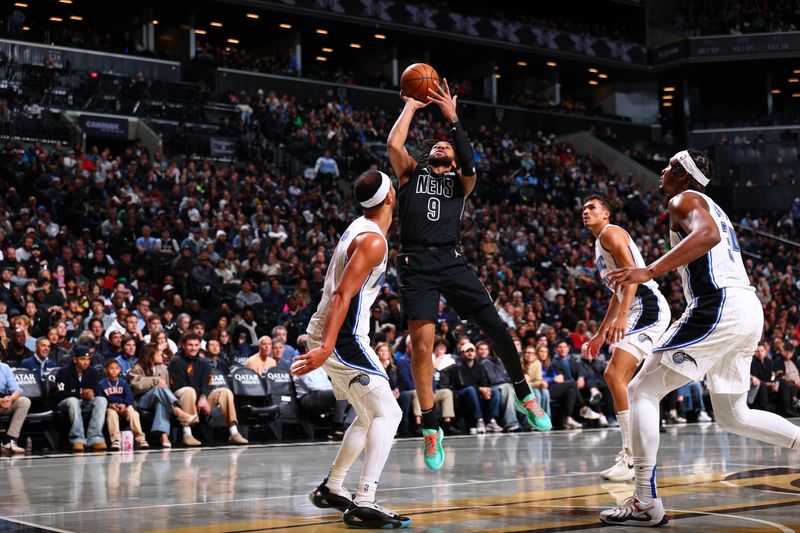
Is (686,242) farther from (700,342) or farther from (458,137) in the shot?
(458,137)

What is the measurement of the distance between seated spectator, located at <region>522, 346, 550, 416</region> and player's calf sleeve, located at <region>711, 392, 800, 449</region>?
8304 mm

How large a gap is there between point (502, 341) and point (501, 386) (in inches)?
299

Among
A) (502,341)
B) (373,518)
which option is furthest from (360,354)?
(502,341)

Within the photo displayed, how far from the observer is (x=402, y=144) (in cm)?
702

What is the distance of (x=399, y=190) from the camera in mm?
7180

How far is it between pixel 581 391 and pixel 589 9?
114 feet

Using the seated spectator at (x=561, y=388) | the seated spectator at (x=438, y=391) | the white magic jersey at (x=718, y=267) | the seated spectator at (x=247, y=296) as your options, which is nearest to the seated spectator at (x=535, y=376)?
the seated spectator at (x=561, y=388)

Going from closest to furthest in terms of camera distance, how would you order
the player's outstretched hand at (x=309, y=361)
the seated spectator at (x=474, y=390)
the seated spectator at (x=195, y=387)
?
the player's outstretched hand at (x=309, y=361) < the seated spectator at (x=195, y=387) < the seated spectator at (x=474, y=390)

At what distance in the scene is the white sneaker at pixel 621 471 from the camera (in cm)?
816

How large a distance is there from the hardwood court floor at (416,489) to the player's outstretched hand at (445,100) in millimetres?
2647

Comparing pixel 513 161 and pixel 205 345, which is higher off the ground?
pixel 513 161

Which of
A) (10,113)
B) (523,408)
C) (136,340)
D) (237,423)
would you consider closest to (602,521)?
(523,408)

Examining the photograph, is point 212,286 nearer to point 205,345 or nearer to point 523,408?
point 205,345

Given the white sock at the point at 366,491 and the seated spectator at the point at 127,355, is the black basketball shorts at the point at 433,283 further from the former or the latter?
the seated spectator at the point at 127,355
